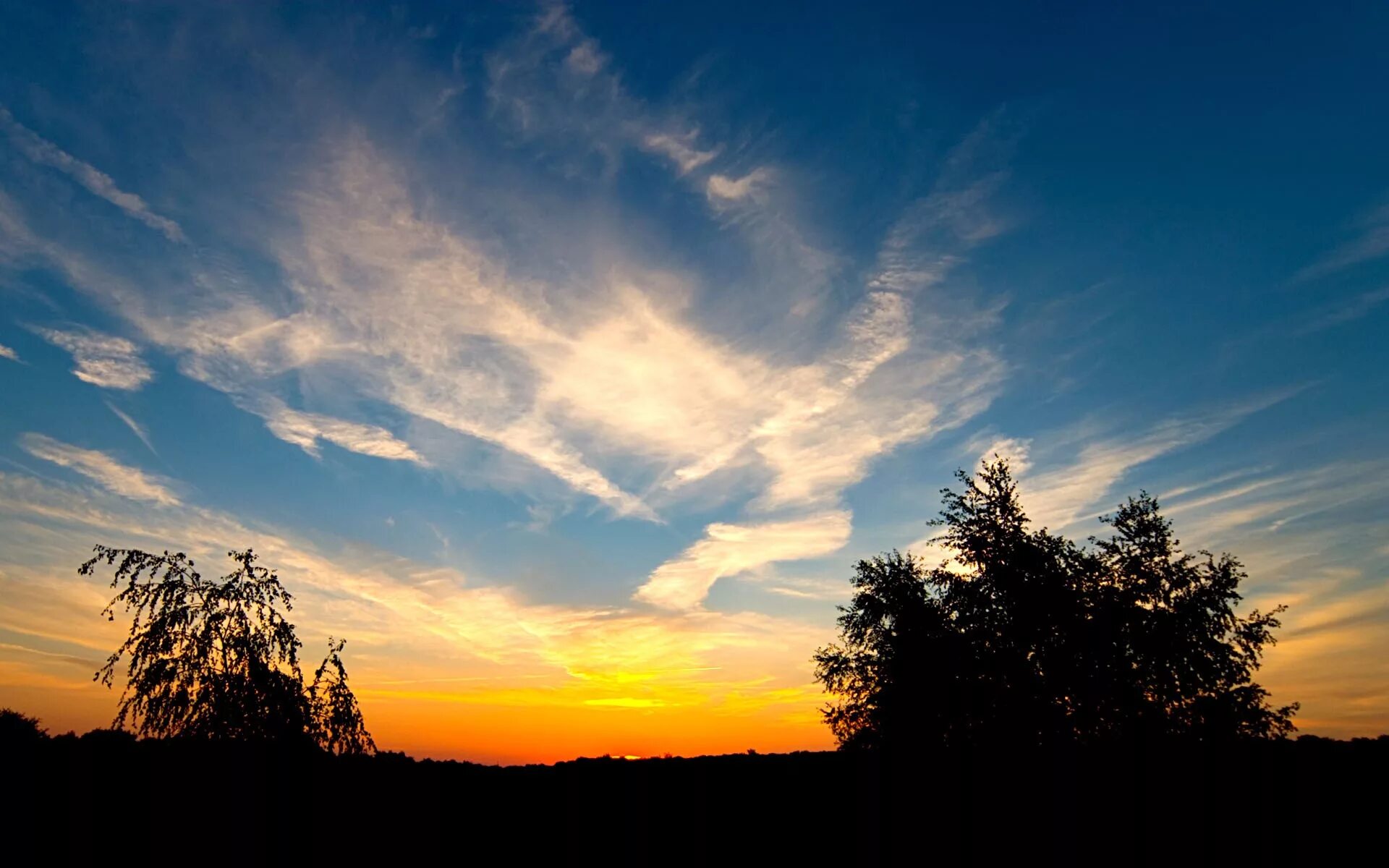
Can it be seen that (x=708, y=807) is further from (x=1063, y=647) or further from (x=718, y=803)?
(x=1063, y=647)

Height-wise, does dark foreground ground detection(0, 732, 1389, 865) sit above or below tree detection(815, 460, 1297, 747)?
below

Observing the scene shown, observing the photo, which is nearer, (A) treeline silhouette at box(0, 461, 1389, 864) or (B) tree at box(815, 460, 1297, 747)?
(A) treeline silhouette at box(0, 461, 1389, 864)

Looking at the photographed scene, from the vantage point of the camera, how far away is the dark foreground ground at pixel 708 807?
5.44 metres

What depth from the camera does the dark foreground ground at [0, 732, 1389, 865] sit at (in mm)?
5438

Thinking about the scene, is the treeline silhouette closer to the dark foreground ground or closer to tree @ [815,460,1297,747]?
the dark foreground ground

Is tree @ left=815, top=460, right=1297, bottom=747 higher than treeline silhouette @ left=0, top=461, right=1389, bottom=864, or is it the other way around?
tree @ left=815, top=460, right=1297, bottom=747

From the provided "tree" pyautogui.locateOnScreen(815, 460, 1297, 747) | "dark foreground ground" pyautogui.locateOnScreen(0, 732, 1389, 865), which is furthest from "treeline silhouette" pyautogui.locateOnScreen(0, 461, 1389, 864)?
"tree" pyautogui.locateOnScreen(815, 460, 1297, 747)

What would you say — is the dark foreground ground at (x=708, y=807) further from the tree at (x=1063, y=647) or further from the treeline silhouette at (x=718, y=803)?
the tree at (x=1063, y=647)

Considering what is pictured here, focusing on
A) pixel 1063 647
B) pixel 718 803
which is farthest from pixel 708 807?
pixel 1063 647

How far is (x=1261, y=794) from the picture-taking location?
5.43m

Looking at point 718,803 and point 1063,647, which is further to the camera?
point 1063,647

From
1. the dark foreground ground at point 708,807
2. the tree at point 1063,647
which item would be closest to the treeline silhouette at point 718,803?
the dark foreground ground at point 708,807

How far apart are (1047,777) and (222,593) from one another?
19.8 meters

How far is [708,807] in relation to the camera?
6223 millimetres
